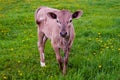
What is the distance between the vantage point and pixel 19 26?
15.6 metres

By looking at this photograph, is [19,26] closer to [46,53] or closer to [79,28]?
[79,28]

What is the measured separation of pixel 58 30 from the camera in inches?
311

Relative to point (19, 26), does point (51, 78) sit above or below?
above

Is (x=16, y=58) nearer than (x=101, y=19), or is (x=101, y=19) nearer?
(x=16, y=58)

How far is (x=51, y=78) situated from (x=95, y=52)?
10.1ft

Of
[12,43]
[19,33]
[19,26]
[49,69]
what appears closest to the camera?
[49,69]

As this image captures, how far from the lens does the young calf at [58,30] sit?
7.34 meters

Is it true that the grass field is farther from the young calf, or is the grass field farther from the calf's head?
the calf's head

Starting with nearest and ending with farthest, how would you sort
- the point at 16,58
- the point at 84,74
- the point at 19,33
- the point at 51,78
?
1. the point at 51,78
2. the point at 84,74
3. the point at 16,58
4. the point at 19,33

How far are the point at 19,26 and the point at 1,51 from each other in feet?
16.7

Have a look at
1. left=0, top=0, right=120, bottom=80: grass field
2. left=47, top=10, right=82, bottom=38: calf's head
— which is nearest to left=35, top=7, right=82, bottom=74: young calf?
left=47, top=10, right=82, bottom=38: calf's head

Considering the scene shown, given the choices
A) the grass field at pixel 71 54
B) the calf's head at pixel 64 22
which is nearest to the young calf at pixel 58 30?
the calf's head at pixel 64 22

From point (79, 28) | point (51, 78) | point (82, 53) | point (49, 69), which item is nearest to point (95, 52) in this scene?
point (82, 53)

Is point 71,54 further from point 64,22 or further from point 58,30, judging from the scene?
point 64,22
